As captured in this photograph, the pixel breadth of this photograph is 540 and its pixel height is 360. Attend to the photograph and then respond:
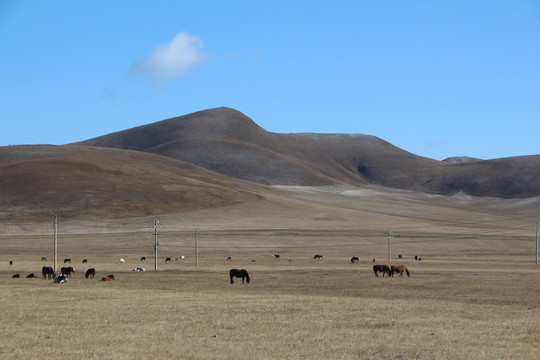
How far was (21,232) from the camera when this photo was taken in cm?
12331

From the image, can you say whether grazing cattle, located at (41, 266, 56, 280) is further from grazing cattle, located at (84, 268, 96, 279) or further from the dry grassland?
the dry grassland

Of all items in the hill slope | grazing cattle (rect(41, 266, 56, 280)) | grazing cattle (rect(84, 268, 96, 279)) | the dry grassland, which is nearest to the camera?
the dry grassland

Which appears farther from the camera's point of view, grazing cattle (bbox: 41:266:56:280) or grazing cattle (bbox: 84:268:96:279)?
grazing cattle (bbox: 84:268:96:279)

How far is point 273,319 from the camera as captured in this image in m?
26.5

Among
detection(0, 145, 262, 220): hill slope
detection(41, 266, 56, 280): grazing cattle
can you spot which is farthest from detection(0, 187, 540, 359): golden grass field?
detection(0, 145, 262, 220): hill slope

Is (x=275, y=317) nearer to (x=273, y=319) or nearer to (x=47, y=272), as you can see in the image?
(x=273, y=319)

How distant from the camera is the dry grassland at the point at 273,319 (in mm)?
20062

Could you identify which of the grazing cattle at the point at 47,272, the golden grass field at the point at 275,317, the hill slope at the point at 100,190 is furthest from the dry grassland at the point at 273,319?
the hill slope at the point at 100,190

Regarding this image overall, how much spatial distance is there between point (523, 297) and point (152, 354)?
2308 centimetres

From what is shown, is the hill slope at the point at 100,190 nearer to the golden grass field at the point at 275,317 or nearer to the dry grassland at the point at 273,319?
the golden grass field at the point at 275,317

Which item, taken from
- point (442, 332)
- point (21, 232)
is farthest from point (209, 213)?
point (442, 332)

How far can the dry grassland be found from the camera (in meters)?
20.1

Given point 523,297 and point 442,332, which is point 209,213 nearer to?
point 523,297

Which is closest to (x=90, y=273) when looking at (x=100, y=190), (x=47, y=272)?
(x=47, y=272)
